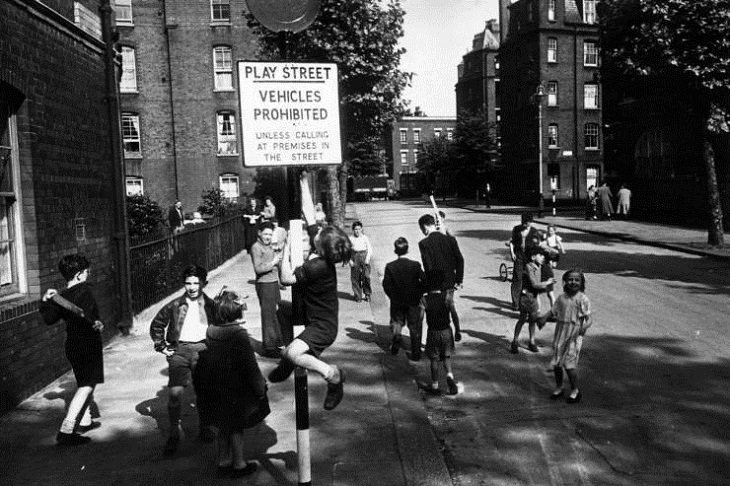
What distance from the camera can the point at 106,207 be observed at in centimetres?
971

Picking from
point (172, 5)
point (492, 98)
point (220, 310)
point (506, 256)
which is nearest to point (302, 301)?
point (220, 310)

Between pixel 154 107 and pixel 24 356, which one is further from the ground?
pixel 154 107

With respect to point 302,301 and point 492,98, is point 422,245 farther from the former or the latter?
point 492,98

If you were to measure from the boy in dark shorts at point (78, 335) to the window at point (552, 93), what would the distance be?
154ft

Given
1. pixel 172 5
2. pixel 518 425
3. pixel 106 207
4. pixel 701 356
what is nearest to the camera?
pixel 518 425

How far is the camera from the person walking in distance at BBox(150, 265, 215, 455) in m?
5.36

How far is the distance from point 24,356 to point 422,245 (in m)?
4.62

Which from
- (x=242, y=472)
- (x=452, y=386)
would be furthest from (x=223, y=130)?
(x=242, y=472)

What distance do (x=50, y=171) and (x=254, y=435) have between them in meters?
4.33

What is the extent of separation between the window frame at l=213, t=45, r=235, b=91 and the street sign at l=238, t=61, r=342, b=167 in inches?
1081

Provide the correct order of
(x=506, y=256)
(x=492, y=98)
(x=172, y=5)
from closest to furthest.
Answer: (x=506, y=256) < (x=172, y=5) < (x=492, y=98)

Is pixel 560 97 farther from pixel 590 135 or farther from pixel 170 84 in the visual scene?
pixel 170 84

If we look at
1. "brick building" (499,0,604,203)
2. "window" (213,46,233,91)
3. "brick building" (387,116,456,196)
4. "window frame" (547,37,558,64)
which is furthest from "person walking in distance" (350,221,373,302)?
"brick building" (387,116,456,196)

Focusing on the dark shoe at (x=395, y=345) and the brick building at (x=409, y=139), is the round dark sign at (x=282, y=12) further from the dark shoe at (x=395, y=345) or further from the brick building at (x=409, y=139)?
the brick building at (x=409, y=139)
